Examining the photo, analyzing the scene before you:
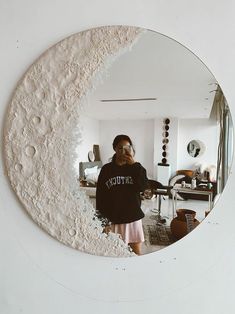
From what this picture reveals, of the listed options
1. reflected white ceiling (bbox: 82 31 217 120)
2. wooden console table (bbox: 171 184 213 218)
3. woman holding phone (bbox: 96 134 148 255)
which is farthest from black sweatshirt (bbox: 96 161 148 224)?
reflected white ceiling (bbox: 82 31 217 120)

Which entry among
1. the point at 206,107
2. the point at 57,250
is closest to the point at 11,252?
the point at 57,250

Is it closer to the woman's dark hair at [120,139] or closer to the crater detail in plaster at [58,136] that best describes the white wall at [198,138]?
the woman's dark hair at [120,139]

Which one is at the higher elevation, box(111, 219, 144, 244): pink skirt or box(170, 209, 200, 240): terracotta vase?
box(170, 209, 200, 240): terracotta vase

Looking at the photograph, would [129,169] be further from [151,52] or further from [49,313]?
[49,313]

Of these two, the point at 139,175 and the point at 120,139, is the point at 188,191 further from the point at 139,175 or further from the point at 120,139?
the point at 120,139

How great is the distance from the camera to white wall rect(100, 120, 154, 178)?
791 mm

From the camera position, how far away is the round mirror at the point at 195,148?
769 mm

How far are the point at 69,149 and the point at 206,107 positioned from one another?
0.48 m

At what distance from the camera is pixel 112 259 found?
83 centimetres

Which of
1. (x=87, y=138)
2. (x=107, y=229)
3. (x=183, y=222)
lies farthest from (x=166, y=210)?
(x=87, y=138)

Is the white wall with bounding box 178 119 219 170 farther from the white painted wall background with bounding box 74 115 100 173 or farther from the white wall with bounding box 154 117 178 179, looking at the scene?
the white painted wall background with bounding box 74 115 100 173

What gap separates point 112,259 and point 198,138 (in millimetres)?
524

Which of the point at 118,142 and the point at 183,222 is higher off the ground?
the point at 118,142

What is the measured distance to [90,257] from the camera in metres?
0.85
